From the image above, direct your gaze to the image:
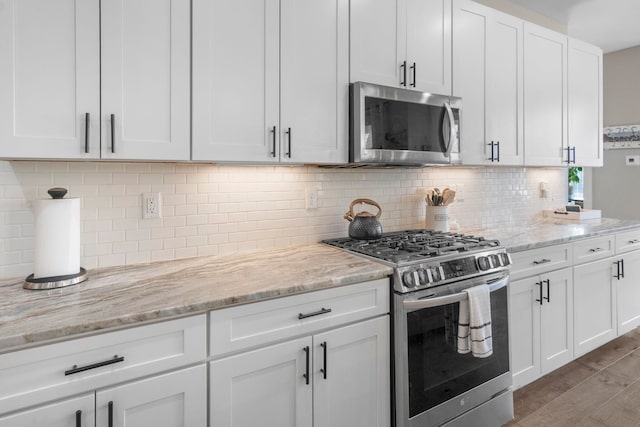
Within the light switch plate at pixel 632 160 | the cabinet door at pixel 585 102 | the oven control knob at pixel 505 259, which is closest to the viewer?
the oven control knob at pixel 505 259

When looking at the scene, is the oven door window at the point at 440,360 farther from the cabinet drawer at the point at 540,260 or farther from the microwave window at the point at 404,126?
the microwave window at the point at 404,126

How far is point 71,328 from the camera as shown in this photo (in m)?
1.04

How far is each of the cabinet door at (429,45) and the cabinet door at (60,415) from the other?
212 centimetres

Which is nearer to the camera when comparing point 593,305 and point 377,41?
point 377,41

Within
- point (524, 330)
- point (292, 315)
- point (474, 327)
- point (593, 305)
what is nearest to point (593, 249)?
point (593, 305)

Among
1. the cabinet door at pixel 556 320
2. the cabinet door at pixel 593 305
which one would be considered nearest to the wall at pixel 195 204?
the cabinet door at pixel 556 320

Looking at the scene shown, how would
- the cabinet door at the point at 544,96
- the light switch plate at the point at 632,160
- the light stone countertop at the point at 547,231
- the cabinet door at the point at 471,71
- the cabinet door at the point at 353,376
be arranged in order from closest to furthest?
the cabinet door at the point at 353,376 → the light stone countertop at the point at 547,231 → the cabinet door at the point at 471,71 → the cabinet door at the point at 544,96 → the light switch plate at the point at 632,160

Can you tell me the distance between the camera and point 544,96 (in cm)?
294

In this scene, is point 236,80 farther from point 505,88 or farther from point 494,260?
point 505,88

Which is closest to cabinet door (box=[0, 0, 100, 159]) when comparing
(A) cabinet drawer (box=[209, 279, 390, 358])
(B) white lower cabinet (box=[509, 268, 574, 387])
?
(A) cabinet drawer (box=[209, 279, 390, 358])

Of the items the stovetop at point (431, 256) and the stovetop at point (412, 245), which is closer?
the stovetop at point (431, 256)

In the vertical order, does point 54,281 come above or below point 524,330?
above

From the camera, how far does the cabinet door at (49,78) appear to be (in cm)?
127

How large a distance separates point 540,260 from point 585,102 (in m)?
1.85
